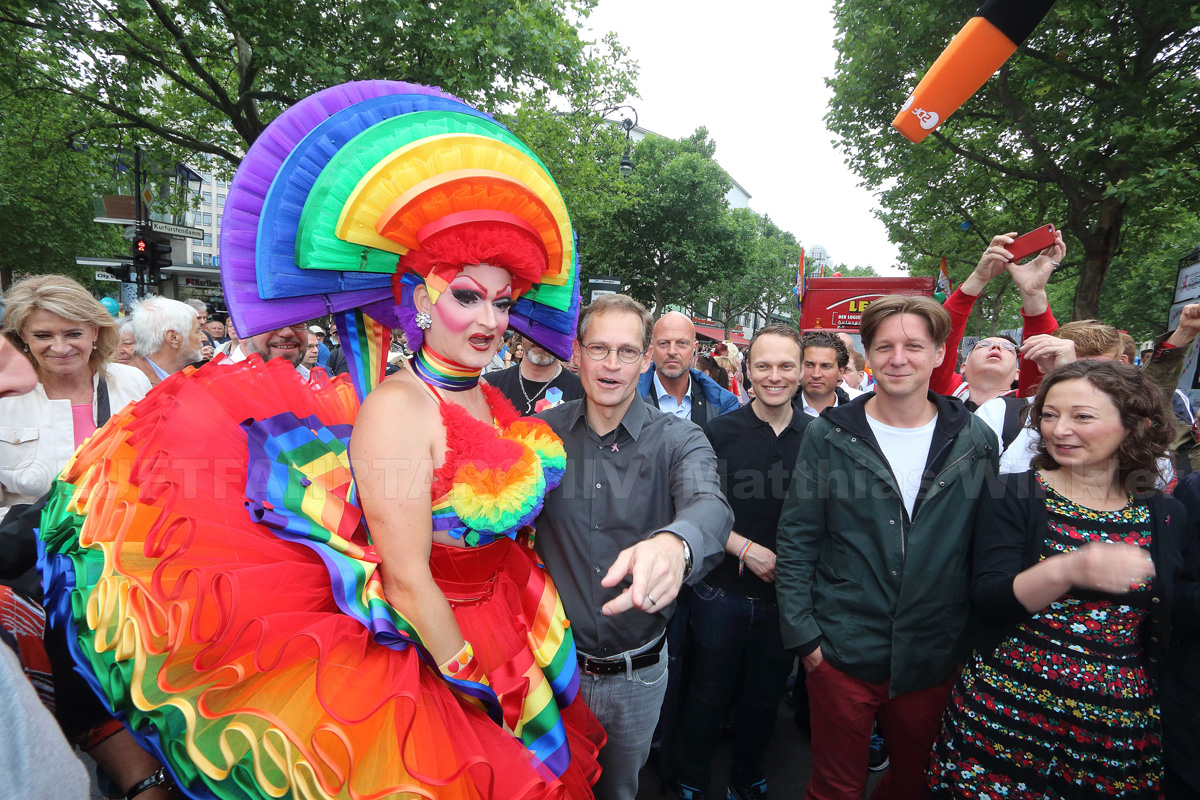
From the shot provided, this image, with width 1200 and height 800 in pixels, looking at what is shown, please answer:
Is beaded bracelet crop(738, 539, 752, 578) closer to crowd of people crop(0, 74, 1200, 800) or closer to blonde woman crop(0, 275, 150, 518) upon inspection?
crowd of people crop(0, 74, 1200, 800)

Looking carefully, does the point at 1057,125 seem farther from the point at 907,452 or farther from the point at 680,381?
the point at 907,452

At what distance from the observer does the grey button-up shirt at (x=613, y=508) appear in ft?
6.93

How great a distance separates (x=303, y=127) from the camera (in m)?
1.82

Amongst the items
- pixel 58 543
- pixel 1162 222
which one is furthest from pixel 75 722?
pixel 1162 222

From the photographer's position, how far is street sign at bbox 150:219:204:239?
11.6m

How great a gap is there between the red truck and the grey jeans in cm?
1175

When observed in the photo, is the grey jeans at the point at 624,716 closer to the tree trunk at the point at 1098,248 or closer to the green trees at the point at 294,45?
the green trees at the point at 294,45

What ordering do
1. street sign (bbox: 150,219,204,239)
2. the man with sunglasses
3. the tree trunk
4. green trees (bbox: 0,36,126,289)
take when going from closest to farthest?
the man with sunglasses → the tree trunk → green trees (bbox: 0,36,126,289) → street sign (bbox: 150,219,204,239)

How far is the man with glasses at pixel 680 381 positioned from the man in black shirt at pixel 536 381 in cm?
80

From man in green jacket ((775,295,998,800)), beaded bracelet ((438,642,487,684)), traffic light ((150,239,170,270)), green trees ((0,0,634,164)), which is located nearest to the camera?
beaded bracelet ((438,642,487,684))

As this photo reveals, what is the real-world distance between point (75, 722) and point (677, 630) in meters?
2.55

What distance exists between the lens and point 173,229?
12.6 metres

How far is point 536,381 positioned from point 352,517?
3130mm

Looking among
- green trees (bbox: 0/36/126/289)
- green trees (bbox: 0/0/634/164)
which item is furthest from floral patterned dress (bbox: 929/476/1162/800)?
green trees (bbox: 0/36/126/289)
